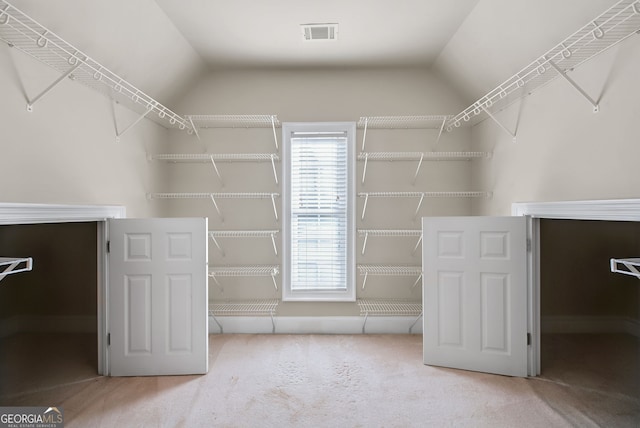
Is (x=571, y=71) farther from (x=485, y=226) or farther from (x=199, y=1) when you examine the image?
(x=199, y=1)

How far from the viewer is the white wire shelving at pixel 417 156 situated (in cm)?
350

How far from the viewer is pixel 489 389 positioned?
98.8 inches

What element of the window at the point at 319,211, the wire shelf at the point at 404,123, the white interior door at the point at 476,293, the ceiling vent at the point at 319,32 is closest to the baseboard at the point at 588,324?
the white interior door at the point at 476,293

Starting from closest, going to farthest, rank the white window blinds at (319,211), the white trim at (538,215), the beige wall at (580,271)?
the white trim at (538,215) < the beige wall at (580,271) < the white window blinds at (319,211)

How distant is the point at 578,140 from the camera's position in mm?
2234

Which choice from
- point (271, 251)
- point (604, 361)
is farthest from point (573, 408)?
point (271, 251)

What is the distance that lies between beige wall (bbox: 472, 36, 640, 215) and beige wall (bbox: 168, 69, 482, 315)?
0.73 m

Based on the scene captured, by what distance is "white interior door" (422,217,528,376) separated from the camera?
2691 millimetres

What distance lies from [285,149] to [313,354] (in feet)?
6.69

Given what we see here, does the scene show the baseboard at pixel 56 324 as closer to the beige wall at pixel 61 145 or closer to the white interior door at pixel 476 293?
the beige wall at pixel 61 145

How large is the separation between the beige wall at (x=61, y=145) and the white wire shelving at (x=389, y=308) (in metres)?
2.41

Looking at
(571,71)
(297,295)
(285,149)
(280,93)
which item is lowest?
(297,295)

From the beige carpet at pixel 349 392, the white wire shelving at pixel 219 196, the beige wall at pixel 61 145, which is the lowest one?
the beige carpet at pixel 349 392

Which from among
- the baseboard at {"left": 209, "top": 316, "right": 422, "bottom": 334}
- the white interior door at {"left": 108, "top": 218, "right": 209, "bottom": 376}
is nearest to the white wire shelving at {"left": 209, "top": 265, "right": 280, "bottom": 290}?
the baseboard at {"left": 209, "top": 316, "right": 422, "bottom": 334}
